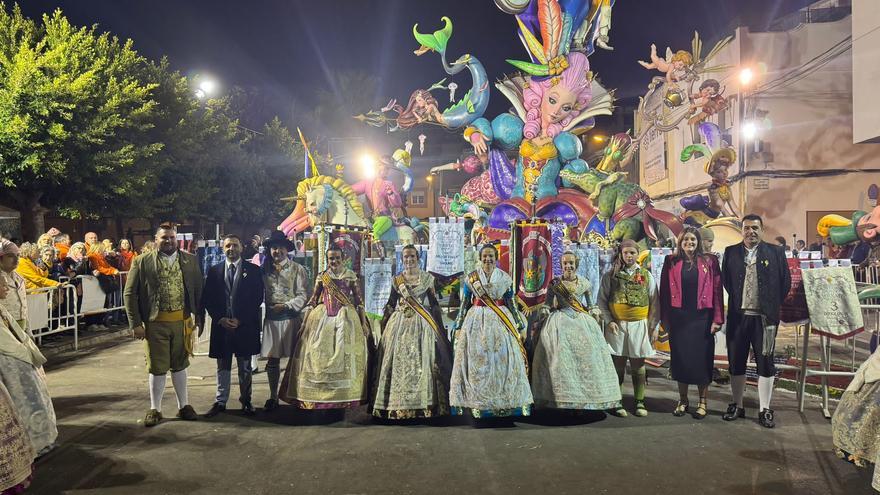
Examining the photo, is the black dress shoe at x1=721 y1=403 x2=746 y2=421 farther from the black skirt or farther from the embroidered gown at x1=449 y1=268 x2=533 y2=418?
the embroidered gown at x1=449 y1=268 x2=533 y2=418

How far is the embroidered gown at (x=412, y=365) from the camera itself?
5.32 meters

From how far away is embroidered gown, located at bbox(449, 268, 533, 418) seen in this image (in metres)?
5.16

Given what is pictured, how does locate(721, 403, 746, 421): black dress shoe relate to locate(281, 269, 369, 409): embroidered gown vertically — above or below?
below

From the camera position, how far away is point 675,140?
27.2 meters

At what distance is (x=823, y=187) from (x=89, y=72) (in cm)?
2238

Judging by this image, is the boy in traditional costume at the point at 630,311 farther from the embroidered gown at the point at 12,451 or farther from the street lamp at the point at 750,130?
the street lamp at the point at 750,130

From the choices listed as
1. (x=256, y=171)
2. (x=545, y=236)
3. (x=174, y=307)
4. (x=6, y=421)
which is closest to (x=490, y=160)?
(x=545, y=236)

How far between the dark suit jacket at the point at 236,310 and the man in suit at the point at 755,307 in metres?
4.85

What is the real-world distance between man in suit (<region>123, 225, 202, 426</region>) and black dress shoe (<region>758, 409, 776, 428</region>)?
5.53m

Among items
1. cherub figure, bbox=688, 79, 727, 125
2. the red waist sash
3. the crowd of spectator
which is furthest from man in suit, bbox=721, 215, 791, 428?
cherub figure, bbox=688, 79, 727, 125

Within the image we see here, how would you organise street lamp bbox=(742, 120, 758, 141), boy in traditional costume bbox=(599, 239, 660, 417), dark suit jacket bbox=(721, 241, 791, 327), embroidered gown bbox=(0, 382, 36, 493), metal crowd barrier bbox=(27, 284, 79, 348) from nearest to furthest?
embroidered gown bbox=(0, 382, 36, 493) → dark suit jacket bbox=(721, 241, 791, 327) → boy in traditional costume bbox=(599, 239, 660, 417) → metal crowd barrier bbox=(27, 284, 79, 348) → street lamp bbox=(742, 120, 758, 141)

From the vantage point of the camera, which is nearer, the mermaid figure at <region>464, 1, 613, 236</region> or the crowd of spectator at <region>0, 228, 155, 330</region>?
the crowd of spectator at <region>0, 228, 155, 330</region>

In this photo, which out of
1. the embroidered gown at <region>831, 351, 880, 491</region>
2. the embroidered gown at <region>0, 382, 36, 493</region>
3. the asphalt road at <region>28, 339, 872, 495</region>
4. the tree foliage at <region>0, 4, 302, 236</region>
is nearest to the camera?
the embroidered gown at <region>0, 382, 36, 493</region>

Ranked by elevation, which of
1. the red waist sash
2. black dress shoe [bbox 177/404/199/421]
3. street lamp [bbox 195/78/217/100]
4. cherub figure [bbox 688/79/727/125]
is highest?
street lamp [bbox 195/78/217/100]
